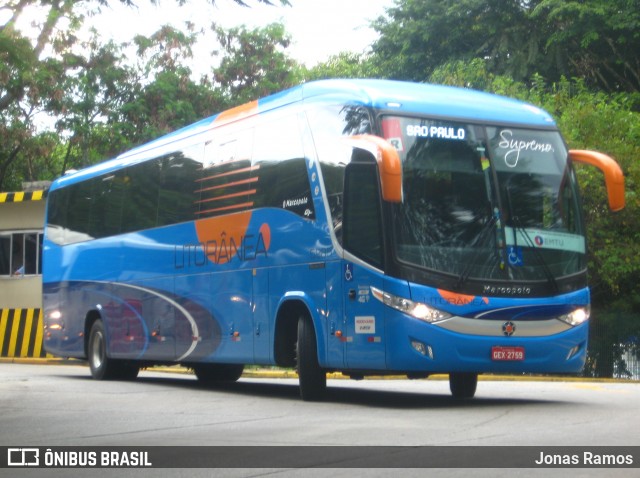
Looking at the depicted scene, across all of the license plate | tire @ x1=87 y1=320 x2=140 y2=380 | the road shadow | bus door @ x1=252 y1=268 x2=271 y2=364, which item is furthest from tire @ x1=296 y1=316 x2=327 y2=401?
tire @ x1=87 y1=320 x2=140 y2=380

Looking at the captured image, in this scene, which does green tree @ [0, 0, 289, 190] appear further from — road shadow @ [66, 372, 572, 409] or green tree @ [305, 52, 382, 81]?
green tree @ [305, 52, 382, 81]

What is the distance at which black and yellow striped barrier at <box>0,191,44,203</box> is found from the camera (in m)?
37.9

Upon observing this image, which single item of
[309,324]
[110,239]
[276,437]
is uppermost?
[110,239]

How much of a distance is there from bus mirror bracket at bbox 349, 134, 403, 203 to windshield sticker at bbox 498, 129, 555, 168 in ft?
5.93

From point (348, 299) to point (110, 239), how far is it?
8.22 metres

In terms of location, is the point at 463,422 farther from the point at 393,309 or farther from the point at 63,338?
the point at 63,338

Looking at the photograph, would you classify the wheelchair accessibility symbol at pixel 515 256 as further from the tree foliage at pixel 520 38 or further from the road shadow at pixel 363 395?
the tree foliage at pixel 520 38

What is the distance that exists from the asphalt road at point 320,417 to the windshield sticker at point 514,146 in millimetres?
2798

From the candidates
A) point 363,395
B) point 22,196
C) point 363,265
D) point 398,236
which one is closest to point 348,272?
point 363,265

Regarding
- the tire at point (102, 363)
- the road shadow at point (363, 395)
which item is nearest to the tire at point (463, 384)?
the road shadow at point (363, 395)

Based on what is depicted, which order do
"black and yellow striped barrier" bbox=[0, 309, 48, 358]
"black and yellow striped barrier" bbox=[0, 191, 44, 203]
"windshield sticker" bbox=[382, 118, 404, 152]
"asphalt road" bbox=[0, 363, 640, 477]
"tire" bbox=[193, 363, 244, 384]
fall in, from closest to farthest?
"asphalt road" bbox=[0, 363, 640, 477], "windshield sticker" bbox=[382, 118, 404, 152], "tire" bbox=[193, 363, 244, 384], "black and yellow striped barrier" bbox=[0, 309, 48, 358], "black and yellow striped barrier" bbox=[0, 191, 44, 203]

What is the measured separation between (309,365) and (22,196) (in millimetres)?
25074

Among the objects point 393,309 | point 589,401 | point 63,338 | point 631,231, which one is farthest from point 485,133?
point 631,231

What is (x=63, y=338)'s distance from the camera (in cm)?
2362
